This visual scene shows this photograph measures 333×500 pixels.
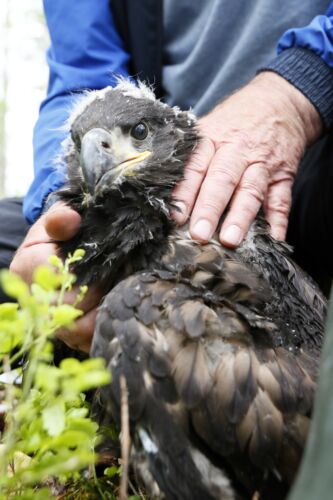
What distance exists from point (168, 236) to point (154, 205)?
13cm

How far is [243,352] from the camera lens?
69.9 inches

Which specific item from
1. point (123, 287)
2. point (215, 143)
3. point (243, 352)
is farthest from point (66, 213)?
point (243, 352)

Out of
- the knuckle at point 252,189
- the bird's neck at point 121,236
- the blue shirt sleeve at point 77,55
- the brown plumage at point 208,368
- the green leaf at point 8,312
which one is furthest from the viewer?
the blue shirt sleeve at point 77,55

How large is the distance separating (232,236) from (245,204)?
0.20 m

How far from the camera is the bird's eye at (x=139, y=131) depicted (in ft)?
8.48

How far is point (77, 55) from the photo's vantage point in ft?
12.8

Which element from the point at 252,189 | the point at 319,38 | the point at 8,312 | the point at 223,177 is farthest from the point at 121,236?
the point at 319,38

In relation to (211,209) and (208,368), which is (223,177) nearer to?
(211,209)

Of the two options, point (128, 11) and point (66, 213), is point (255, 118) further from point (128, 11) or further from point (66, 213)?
point (128, 11)

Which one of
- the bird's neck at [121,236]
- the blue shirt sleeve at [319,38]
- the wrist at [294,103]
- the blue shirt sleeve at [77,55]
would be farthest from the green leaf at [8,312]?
the blue shirt sleeve at [77,55]

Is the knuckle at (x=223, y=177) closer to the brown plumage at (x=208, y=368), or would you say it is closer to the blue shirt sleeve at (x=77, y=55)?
the brown plumage at (x=208, y=368)

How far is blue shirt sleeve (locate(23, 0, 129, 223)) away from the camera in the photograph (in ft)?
12.6

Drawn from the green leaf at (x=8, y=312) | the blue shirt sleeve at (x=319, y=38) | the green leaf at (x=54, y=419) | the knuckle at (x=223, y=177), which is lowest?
the knuckle at (x=223, y=177)

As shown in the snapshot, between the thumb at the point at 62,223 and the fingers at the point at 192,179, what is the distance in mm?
390
